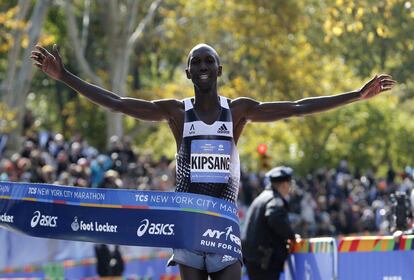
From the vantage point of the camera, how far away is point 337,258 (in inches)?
437

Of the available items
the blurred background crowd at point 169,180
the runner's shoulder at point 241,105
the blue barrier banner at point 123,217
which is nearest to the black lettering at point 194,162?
the blue barrier banner at point 123,217

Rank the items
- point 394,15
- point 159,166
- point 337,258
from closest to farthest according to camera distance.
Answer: point 337,258 < point 394,15 < point 159,166

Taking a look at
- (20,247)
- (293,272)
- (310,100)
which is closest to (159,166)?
(20,247)

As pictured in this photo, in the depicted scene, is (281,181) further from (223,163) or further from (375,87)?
(223,163)

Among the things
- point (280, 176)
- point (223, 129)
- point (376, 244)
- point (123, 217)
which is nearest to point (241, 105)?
point (223, 129)

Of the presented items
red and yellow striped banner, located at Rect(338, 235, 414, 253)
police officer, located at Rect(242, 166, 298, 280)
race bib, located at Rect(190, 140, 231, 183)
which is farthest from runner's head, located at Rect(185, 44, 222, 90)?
police officer, located at Rect(242, 166, 298, 280)

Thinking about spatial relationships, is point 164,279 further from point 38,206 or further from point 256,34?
point 256,34

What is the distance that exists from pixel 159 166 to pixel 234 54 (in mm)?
9097

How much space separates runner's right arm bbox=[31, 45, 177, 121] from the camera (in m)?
7.80

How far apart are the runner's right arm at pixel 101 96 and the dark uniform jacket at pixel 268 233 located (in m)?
3.64

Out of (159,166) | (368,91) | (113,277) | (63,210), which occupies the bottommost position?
(63,210)

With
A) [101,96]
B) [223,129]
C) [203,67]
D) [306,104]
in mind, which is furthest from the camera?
[306,104]

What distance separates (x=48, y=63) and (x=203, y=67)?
3.24 ft

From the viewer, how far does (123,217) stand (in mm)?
7707
